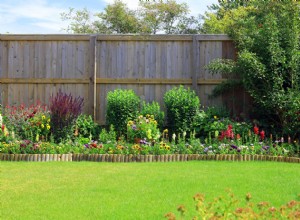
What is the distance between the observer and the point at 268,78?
1164 cm

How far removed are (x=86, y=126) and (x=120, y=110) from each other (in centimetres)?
101

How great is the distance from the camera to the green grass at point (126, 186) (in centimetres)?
530

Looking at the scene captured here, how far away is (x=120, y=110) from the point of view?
474 inches

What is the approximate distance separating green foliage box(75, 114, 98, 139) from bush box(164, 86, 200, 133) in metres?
1.88

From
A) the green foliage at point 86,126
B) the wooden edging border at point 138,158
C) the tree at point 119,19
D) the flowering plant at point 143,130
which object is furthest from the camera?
the tree at point 119,19

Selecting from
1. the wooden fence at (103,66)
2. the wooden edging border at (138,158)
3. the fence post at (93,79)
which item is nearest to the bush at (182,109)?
the wooden fence at (103,66)

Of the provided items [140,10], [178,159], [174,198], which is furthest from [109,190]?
[140,10]

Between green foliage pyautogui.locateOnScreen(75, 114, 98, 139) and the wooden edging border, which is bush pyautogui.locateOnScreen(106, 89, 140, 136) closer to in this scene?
green foliage pyautogui.locateOnScreen(75, 114, 98, 139)

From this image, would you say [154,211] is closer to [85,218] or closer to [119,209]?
[119,209]

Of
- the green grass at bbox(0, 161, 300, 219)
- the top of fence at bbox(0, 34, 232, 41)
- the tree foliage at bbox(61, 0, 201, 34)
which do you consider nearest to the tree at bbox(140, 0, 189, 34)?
the tree foliage at bbox(61, 0, 201, 34)

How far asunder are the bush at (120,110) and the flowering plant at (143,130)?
2.34 ft

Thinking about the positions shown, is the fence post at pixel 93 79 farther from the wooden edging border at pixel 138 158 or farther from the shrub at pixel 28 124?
the wooden edging border at pixel 138 158

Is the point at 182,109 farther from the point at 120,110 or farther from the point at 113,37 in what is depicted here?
the point at 113,37

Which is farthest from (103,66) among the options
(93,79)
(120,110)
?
(120,110)
